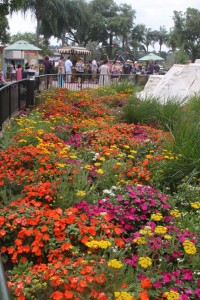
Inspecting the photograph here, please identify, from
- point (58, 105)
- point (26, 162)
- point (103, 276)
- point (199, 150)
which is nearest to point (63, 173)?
point (26, 162)

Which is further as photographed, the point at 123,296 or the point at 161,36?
the point at 161,36

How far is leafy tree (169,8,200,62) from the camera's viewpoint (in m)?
54.8

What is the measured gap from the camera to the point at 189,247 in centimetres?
278

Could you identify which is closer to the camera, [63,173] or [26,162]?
[63,173]

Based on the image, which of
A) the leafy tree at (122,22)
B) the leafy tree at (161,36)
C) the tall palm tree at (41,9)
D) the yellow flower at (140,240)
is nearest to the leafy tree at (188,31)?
the leafy tree at (122,22)

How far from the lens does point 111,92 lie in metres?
12.9

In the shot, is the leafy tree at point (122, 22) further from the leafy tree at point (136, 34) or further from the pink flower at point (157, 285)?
the pink flower at point (157, 285)

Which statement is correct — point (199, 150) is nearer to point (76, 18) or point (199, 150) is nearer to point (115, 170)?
point (115, 170)

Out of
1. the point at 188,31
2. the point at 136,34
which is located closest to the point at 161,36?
the point at 136,34

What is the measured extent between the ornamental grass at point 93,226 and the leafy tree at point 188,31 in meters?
52.5

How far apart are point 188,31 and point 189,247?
56459mm

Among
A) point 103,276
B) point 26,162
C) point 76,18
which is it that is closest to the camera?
point 103,276

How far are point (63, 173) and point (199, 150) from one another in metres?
1.55

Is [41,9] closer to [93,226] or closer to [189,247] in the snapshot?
[93,226]
